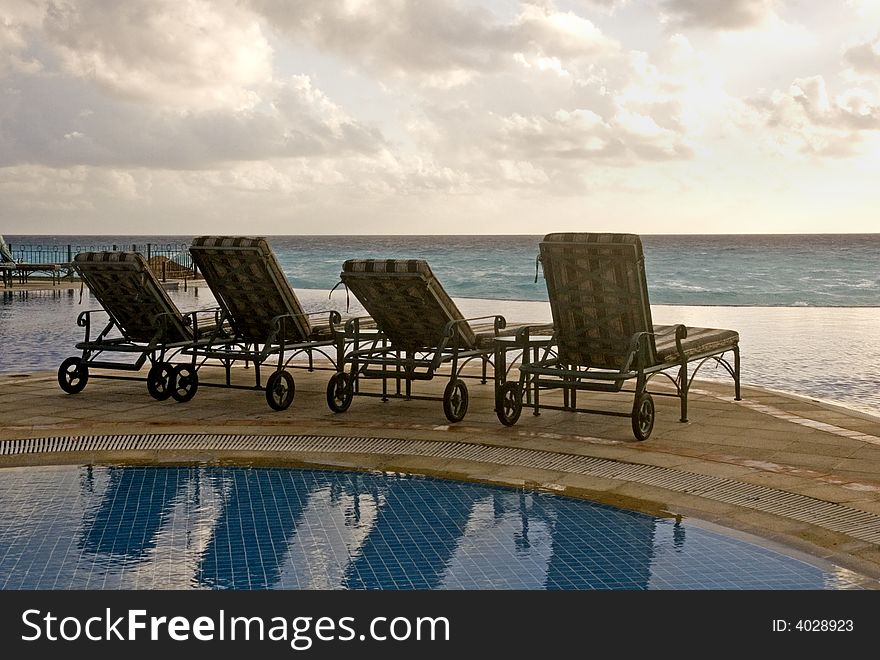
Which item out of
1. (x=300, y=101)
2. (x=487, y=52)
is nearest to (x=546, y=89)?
(x=487, y=52)

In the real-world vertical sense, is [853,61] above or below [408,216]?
above

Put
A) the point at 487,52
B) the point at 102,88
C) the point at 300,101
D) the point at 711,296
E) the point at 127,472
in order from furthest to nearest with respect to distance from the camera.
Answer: the point at 711,296, the point at 300,101, the point at 102,88, the point at 487,52, the point at 127,472

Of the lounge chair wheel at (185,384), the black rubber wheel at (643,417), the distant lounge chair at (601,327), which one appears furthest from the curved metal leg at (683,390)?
the lounge chair wheel at (185,384)

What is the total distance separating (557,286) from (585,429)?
1.04m

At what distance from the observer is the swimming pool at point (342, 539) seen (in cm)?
438

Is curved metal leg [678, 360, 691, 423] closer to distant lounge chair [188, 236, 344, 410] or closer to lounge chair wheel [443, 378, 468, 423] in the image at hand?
lounge chair wheel [443, 378, 468, 423]

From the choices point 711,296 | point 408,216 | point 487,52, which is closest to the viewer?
point 487,52

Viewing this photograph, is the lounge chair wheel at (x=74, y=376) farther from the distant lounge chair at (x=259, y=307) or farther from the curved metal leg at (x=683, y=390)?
the curved metal leg at (x=683, y=390)

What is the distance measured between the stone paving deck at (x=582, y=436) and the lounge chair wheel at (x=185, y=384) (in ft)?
0.23

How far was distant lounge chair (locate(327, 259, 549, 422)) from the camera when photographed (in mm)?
7738

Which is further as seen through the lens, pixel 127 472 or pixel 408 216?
pixel 408 216

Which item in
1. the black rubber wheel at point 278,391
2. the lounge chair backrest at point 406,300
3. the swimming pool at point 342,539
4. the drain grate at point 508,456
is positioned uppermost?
the lounge chair backrest at point 406,300
